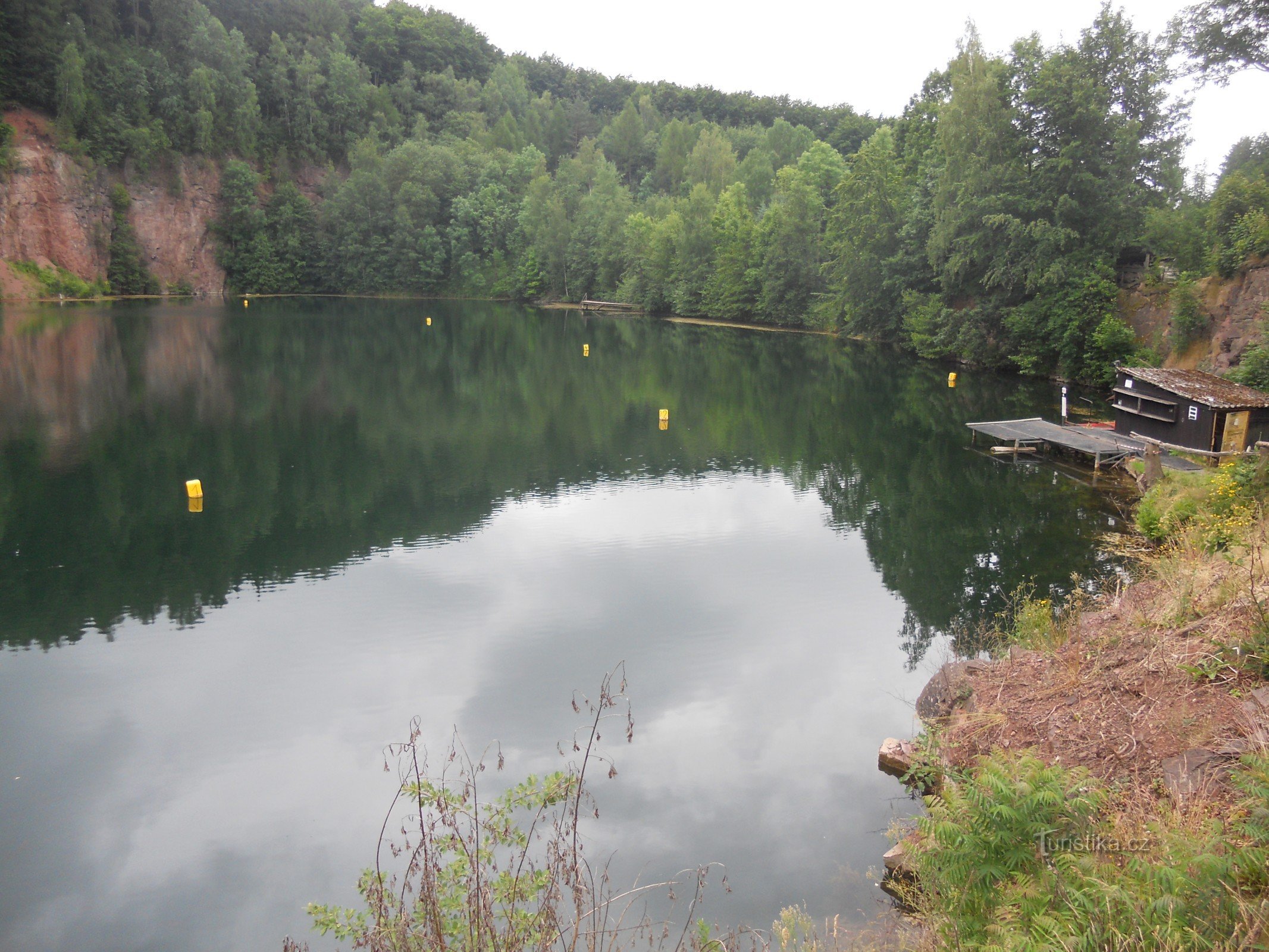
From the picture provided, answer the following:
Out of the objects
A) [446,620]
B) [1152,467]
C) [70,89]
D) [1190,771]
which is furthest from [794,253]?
[70,89]

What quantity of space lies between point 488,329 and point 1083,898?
202 ft

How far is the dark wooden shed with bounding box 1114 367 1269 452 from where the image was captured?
2195 centimetres

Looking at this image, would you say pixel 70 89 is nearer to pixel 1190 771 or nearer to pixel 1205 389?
pixel 1205 389

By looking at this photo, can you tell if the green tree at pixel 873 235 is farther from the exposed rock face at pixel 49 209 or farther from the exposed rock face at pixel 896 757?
the exposed rock face at pixel 49 209

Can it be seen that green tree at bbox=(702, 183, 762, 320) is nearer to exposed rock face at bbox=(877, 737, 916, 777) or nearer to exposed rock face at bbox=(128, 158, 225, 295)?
exposed rock face at bbox=(128, 158, 225, 295)

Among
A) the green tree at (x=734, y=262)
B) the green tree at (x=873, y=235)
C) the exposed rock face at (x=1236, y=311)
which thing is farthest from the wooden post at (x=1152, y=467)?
the green tree at (x=734, y=262)

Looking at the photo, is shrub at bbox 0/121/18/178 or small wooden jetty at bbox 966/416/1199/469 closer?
small wooden jetty at bbox 966/416/1199/469

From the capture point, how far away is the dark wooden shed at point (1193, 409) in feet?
72.0

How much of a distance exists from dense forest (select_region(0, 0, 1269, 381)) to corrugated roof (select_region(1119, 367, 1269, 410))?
30.8 feet

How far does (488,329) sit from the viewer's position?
64062mm

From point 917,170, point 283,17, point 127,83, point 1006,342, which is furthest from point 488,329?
point 283,17

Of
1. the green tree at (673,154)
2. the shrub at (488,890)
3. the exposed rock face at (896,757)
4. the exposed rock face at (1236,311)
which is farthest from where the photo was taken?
the green tree at (673,154)

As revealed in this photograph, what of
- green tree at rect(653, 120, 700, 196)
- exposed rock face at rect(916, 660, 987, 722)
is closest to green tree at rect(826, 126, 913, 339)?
exposed rock face at rect(916, 660, 987, 722)

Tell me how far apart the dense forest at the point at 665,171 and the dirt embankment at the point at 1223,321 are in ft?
2.52
